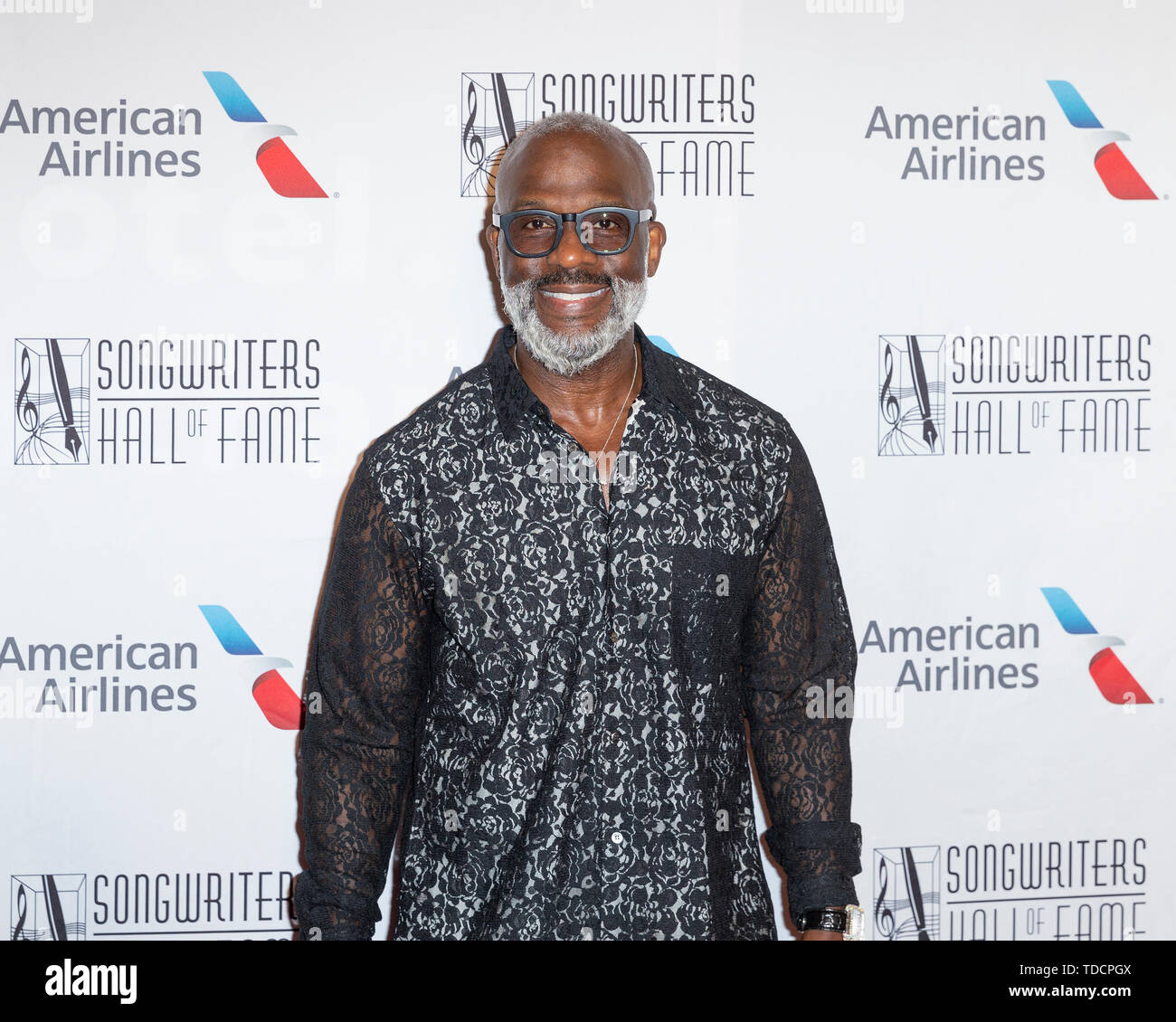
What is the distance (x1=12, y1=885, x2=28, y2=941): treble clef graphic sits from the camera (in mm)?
2355

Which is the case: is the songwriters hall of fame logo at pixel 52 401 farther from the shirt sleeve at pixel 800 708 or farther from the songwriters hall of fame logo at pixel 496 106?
the shirt sleeve at pixel 800 708

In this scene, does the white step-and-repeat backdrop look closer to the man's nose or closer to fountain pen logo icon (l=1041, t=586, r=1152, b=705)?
fountain pen logo icon (l=1041, t=586, r=1152, b=705)

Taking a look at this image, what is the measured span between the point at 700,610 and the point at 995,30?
1511mm

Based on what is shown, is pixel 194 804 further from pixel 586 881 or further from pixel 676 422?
pixel 676 422

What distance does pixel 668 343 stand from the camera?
2.40 meters

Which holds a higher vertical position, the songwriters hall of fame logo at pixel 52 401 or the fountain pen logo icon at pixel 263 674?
the songwriters hall of fame logo at pixel 52 401

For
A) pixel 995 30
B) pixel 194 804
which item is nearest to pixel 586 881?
pixel 194 804

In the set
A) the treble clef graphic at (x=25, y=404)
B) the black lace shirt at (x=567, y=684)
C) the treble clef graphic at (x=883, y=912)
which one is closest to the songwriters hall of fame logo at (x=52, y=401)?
the treble clef graphic at (x=25, y=404)

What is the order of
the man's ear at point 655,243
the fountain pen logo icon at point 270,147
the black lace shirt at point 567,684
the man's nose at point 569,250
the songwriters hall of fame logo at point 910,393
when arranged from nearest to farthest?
the black lace shirt at point 567,684 → the man's nose at point 569,250 → the man's ear at point 655,243 → the fountain pen logo icon at point 270,147 → the songwriters hall of fame logo at point 910,393

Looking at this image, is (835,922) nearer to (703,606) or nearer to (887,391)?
(703,606)

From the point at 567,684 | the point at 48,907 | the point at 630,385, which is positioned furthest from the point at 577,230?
the point at 48,907

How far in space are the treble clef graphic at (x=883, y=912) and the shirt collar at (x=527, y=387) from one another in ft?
4.02

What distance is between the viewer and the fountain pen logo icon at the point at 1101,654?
8.31 feet

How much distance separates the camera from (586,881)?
170cm
